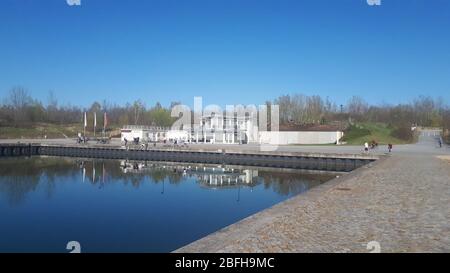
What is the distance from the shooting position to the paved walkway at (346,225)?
674cm

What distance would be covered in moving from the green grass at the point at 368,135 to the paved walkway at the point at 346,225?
42748mm

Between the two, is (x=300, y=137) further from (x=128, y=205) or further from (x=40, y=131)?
(x=40, y=131)

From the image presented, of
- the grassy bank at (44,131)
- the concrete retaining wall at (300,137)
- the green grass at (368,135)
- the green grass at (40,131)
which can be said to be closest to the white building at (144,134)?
the grassy bank at (44,131)

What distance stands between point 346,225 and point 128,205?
11.1 metres

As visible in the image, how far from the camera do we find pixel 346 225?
815 centimetres

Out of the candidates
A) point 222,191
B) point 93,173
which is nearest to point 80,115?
point 93,173

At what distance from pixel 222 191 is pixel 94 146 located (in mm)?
34054

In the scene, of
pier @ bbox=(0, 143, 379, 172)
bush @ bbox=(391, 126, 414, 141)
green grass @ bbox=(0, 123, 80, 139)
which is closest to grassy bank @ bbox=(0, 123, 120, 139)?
green grass @ bbox=(0, 123, 80, 139)

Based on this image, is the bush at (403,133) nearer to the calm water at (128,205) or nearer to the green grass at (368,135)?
the green grass at (368,135)

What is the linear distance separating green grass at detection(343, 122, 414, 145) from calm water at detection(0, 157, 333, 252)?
2639 cm

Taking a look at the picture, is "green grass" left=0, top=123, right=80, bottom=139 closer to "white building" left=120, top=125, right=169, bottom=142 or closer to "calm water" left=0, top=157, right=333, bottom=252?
"white building" left=120, top=125, right=169, bottom=142

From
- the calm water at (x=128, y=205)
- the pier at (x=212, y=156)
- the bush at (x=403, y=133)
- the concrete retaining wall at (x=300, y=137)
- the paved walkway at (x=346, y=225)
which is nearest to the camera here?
the paved walkway at (x=346, y=225)
